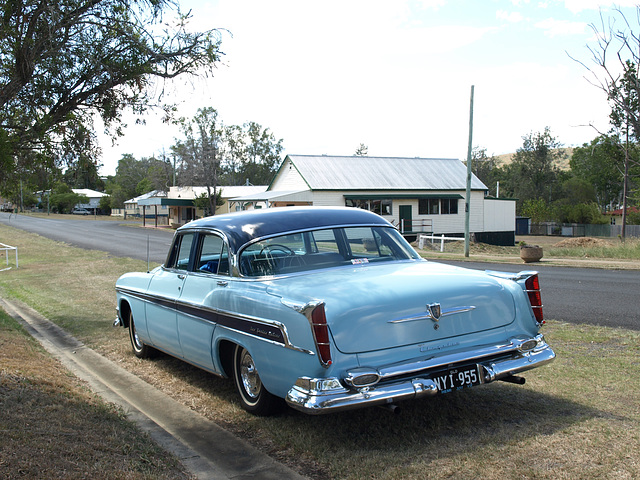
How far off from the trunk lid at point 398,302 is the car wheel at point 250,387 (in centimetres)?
74

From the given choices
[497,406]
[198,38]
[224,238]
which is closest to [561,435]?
[497,406]

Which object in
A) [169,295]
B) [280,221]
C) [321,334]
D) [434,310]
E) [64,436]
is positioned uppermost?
[280,221]

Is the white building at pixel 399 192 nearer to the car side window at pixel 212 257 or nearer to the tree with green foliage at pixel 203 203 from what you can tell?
the tree with green foliage at pixel 203 203

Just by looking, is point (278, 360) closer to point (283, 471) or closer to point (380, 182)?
point (283, 471)

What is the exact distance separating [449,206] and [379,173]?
236 inches

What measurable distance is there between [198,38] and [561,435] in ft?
25.7

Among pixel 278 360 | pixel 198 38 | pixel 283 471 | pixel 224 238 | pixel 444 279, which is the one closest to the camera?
pixel 283 471

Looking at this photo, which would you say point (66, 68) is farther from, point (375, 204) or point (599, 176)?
point (599, 176)

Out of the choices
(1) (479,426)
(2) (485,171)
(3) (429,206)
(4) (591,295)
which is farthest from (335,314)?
(2) (485,171)

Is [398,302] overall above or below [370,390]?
above

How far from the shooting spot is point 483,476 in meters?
3.73

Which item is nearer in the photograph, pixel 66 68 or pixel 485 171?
pixel 66 68

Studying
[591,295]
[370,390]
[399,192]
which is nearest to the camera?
[370,390]

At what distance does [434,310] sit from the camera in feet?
14.7
